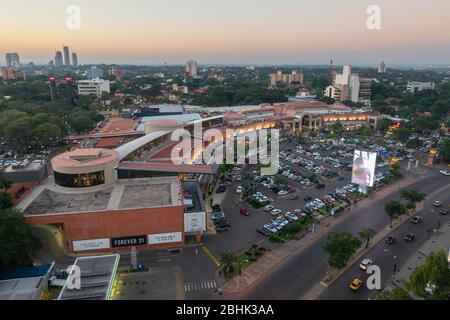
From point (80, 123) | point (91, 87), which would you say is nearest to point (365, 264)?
point (80, 123)

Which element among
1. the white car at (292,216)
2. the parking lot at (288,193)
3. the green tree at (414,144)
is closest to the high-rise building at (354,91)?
the green tree at (414,144)

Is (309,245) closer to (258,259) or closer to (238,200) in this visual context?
(258,259)

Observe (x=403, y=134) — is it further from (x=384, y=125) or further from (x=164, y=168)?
(x=164, y=168)

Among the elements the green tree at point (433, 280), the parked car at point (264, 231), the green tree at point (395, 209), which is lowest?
the parked car at point (264, 231)

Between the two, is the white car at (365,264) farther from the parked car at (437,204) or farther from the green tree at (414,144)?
the green tree at (414,144)

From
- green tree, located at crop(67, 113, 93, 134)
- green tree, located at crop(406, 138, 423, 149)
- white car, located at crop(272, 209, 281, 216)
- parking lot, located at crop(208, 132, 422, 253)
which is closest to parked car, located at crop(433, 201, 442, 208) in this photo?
parking lot, located at crop(208, 132, 422, 253)
